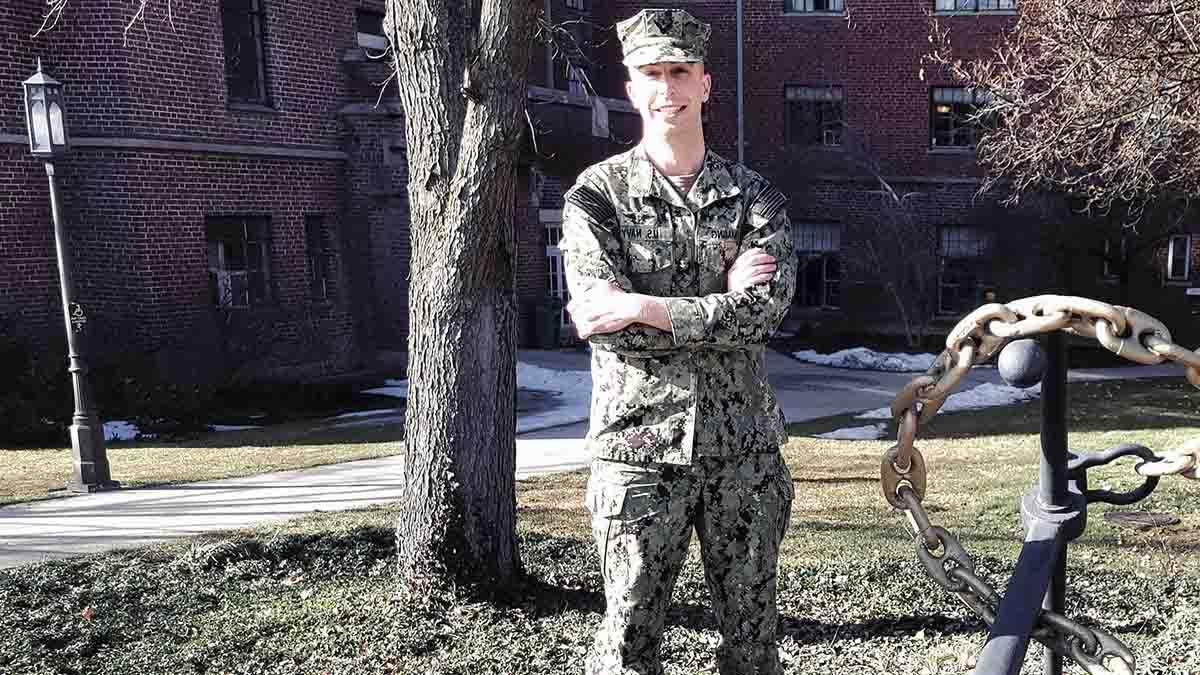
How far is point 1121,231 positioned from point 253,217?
581 inches

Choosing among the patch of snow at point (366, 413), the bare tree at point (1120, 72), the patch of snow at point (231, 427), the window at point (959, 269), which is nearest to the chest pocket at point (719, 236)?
the bare tree at point (1120, 72)

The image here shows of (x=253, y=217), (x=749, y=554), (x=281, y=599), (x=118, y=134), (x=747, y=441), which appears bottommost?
(x=281, y=599)

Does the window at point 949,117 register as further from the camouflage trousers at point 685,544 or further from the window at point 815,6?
the camouflage trousers at point 685,544

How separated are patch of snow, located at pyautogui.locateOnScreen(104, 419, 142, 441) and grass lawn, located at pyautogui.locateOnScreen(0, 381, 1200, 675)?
605 centimetres

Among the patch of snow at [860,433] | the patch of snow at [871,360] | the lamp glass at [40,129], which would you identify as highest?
the lamp glass at [40,129]

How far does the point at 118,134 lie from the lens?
13.4m

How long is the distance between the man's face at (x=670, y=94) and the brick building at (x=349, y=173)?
5.24 metres

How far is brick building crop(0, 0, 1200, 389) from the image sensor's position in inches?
527

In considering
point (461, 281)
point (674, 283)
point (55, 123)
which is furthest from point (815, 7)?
point (674, 283)

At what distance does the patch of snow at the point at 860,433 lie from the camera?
35.2 ft

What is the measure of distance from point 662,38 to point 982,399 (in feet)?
39.8

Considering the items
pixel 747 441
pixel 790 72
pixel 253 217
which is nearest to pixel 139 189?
pixel 253 217

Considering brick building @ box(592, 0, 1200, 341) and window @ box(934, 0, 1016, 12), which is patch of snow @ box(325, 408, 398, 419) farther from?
window @ box(934, 0, 1016, 12)

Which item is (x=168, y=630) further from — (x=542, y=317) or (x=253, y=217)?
(x=542, y=317)
